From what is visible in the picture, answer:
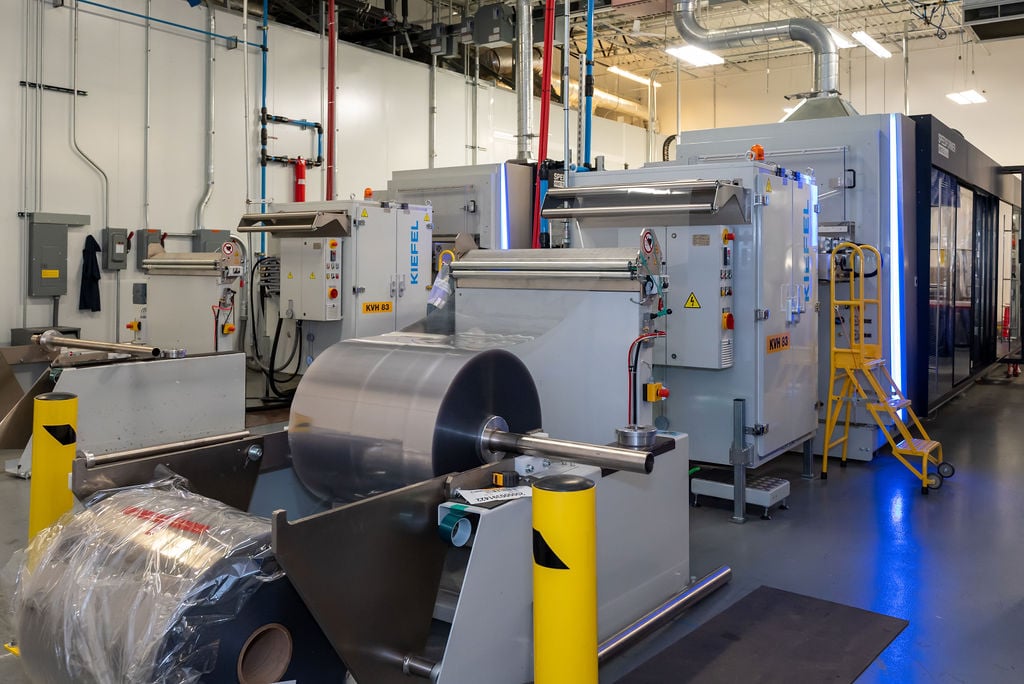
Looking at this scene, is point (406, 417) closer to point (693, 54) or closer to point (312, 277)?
point (312, 277)

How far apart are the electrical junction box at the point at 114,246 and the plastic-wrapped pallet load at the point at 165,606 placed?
234 inches

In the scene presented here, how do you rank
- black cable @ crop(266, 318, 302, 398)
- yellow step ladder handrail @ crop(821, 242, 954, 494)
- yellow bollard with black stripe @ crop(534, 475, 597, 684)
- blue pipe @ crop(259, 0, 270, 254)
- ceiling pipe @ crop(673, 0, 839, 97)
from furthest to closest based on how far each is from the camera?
blue pipe @ crop(259, 0, 270, 254) < black cable @ crop(266, 318, 302, 398) < ceiling pipe @ crop(673, 0, 839, 97) < yellow step ladder handrail @ crop(821, 242, 954, 494) < yellow bollard with black stripe @ crop(534, 475, 597, 684)

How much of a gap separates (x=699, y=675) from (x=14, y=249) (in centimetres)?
669

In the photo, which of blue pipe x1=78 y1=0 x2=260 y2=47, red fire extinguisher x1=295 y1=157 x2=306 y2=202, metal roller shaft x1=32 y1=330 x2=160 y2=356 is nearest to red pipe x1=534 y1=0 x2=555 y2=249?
red fire extinguisher x1=295 y1=157 x2=306 y2=202

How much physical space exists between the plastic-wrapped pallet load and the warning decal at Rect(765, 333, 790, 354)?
10.6 ft

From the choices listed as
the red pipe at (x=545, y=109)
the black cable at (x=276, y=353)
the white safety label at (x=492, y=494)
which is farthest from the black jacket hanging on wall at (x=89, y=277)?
the white safety label at (x=492, y=494)

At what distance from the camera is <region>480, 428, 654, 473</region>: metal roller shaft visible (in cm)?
251

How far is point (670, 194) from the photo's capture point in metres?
4.48

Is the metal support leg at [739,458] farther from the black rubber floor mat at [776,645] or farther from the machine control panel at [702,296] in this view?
the black rubber floor mat at [776,645]

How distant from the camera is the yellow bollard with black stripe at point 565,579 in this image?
195cm

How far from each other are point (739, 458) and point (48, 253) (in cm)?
589

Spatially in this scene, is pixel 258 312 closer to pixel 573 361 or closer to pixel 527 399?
pixel 573 361

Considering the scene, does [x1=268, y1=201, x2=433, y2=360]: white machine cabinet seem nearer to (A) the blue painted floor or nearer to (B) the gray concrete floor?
(B) the gray concrete floor

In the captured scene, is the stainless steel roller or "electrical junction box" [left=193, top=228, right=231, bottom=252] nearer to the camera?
the stainless steel roller
